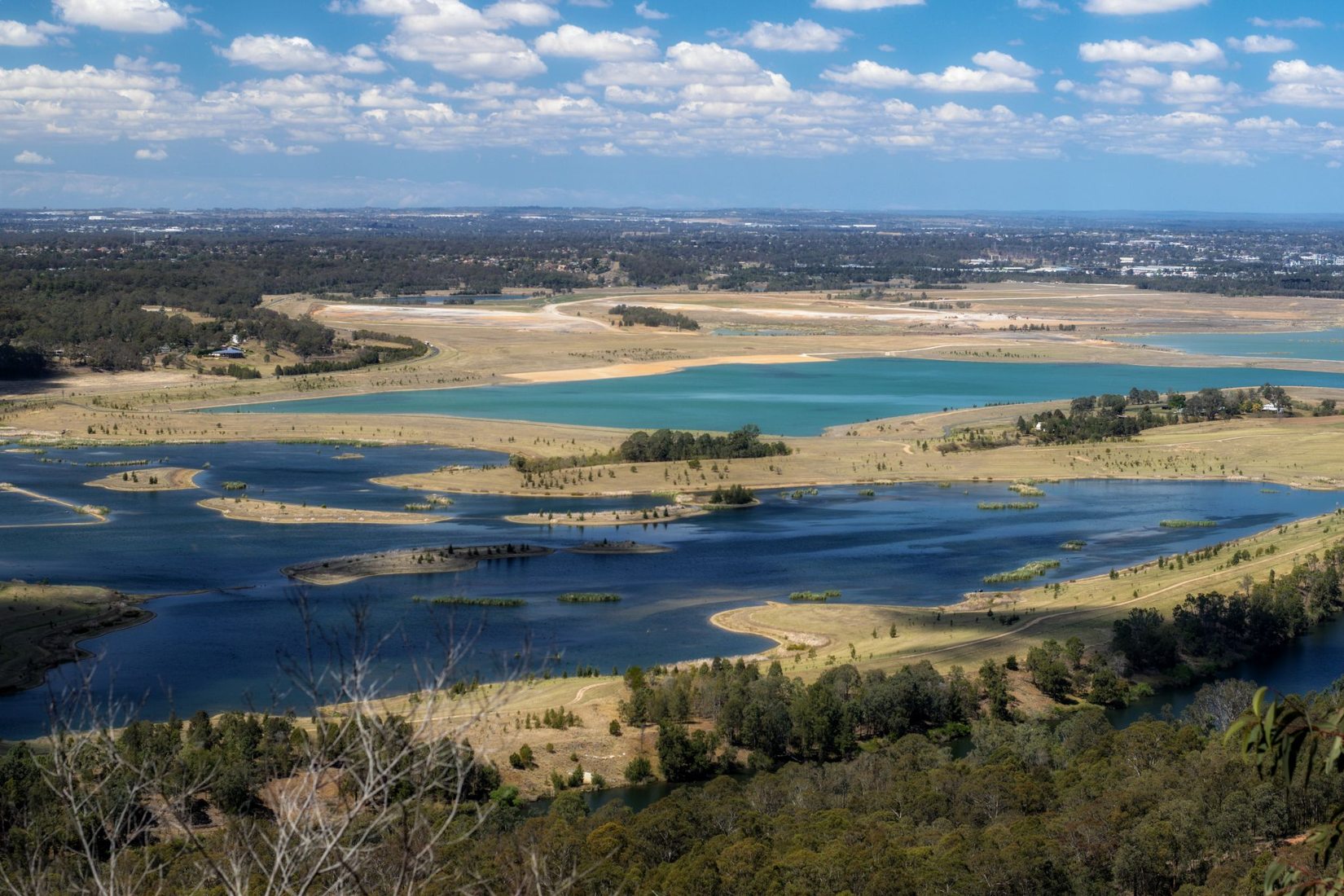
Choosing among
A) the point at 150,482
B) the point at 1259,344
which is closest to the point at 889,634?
the point at 150,482

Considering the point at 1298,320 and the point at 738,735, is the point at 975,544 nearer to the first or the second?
the point at 738,735

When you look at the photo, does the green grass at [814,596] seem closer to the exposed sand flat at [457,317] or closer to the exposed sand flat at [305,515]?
the exposed sand flat at [305,515]

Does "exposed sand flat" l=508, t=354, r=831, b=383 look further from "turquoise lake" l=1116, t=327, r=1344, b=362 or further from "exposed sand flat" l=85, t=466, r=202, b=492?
"exposed sand flat" l=85, t=466, r=202, b=492

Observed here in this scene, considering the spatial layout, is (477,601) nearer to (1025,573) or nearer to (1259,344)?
(1025,573)

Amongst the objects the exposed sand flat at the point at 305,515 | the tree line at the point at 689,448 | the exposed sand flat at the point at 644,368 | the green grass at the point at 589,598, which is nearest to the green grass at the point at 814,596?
the green grass at the point at 589,598

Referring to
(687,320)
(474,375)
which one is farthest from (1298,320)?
(474,375)

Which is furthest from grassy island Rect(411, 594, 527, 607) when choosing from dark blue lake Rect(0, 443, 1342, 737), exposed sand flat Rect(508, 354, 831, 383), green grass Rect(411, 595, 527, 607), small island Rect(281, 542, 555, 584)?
exposed sand flat Rect(508, 354, 831, 383)

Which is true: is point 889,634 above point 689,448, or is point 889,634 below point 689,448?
below
